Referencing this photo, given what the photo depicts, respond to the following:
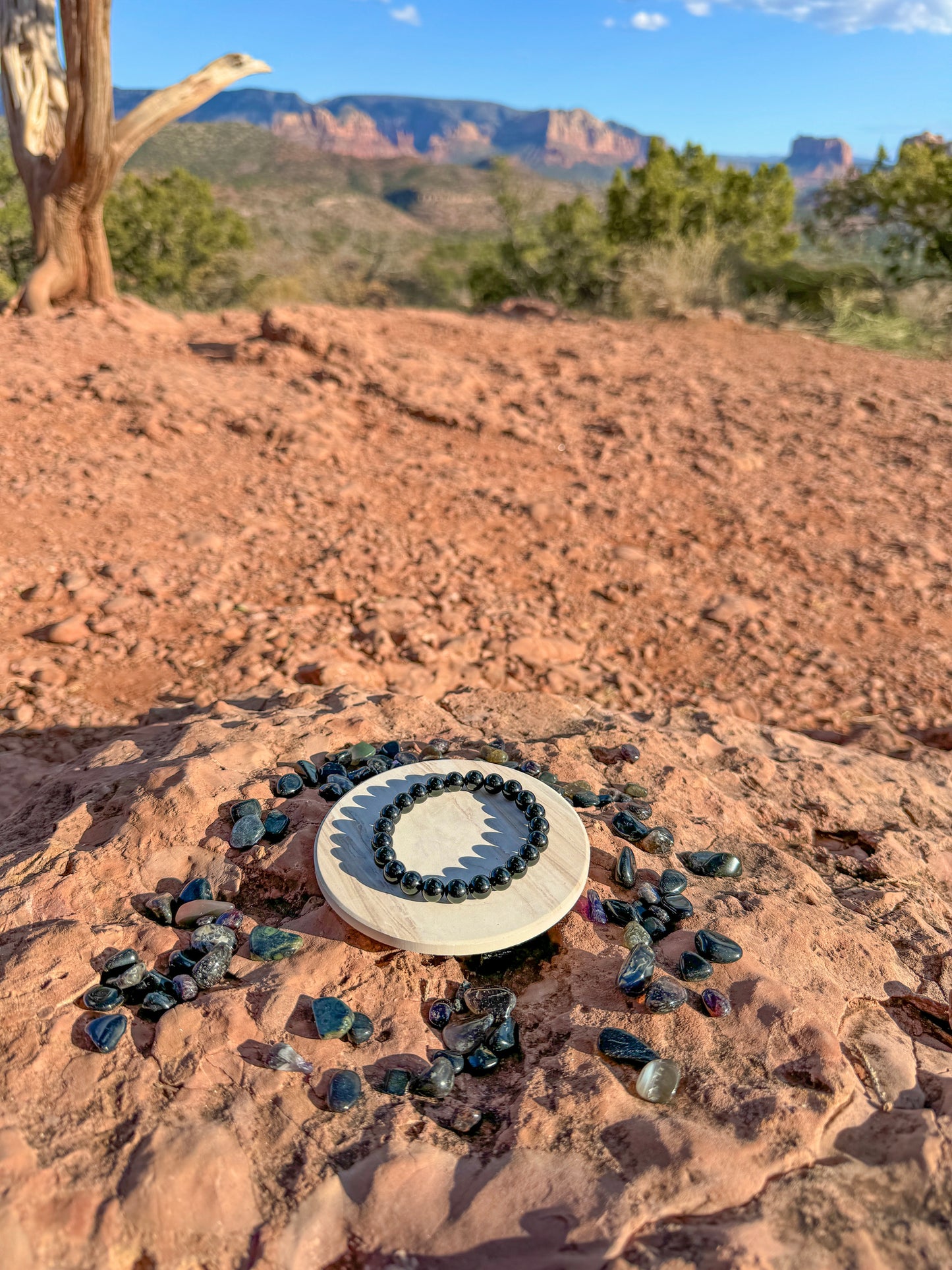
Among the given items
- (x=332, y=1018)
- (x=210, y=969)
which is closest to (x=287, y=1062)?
(x=332, y=1018)

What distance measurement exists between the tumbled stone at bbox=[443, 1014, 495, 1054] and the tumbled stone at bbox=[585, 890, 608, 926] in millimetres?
367

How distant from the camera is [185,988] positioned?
157 cm

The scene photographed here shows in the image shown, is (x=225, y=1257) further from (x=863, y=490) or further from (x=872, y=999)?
(x=863, y=490)

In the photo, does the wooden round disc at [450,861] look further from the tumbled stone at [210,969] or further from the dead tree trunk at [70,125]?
the dead tree trunk at [70,125]

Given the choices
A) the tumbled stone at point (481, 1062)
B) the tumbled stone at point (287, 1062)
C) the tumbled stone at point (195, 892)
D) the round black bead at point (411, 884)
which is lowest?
the tumbled stone at point (481, 1062)

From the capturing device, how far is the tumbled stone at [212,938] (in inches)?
65.7

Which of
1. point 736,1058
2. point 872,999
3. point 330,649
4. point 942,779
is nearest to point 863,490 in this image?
point 942,779

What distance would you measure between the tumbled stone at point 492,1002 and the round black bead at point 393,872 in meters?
0.29

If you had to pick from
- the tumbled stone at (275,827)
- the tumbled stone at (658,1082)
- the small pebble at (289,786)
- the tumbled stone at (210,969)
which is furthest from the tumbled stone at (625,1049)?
the small pebble at (289,786)

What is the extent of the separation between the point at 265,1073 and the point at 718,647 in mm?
2764

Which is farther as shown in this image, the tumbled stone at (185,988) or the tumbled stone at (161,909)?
the tumbled stone at (161,909)

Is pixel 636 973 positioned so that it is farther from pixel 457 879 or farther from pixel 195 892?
pixel 195 892

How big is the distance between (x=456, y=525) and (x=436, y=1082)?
10.8 feet

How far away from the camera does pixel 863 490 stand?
195 inches
